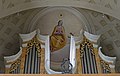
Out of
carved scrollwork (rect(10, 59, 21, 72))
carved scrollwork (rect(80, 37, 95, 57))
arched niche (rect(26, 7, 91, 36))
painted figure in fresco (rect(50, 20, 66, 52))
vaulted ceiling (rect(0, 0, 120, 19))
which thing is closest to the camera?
carved scrollwork (rect(10, 59, 21, 72))

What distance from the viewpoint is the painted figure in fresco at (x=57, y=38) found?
812cm

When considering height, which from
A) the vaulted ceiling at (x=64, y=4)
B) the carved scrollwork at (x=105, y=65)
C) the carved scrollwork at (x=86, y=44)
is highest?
the vaulted ceiling at (x=64, y=4)

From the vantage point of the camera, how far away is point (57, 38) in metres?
8.28

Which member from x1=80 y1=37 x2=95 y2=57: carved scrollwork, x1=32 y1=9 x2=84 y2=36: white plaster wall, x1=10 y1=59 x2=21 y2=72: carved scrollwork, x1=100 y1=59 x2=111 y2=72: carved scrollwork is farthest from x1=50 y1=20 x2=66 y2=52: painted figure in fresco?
x1=100 y1=59 x2=111 y2=72: carved scrollwork

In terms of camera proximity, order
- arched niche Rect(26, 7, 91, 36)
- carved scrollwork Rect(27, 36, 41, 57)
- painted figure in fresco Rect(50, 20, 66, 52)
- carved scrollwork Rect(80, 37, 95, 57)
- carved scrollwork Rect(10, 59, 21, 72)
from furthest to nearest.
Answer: arched niche Rect(26, 7, 91, 36) < painted figure in fresco Rect(50, 20, 66, 52) < carved scrollwork Rect(80, 37, 95, 57) < carved scrollwork Rect(27, 36, 41, 57) < carved scrollwork Rect(10, 59, 21, 72)

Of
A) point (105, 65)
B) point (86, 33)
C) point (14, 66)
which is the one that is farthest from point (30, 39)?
point (105, 65)

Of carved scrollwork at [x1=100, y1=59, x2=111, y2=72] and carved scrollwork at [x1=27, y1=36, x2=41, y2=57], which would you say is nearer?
carved scrollwork at [x1=100, y1=59, x2=111, y2=72]

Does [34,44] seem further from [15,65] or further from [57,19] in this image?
[57,19]

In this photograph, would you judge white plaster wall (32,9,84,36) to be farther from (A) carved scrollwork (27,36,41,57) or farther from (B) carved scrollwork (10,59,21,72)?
(B) carved scrollwork (10,59,21,72)

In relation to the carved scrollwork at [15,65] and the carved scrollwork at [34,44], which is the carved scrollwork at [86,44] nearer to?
the carved scrollwork at [34,44]

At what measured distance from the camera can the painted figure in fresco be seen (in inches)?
320

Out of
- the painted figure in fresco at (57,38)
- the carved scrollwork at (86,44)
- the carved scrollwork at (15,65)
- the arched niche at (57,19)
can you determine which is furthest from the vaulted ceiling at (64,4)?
the carved scrollwork at (15,65)

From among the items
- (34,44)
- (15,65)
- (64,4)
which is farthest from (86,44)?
(15,65)

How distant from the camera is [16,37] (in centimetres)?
848
